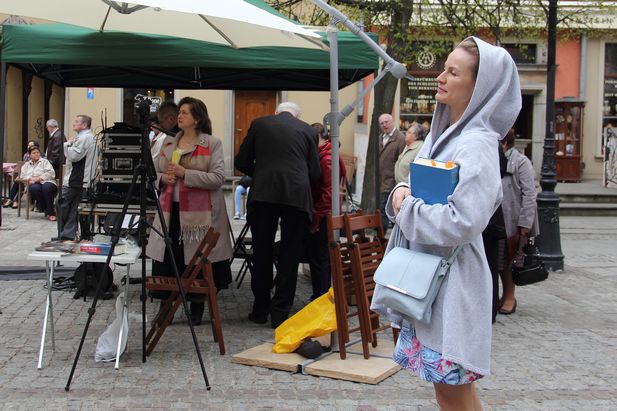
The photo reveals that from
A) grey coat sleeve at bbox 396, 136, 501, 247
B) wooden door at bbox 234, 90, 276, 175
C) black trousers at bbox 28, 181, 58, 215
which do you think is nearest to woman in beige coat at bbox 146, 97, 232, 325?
grey coat sleeve at bbox 396, 136, 501, 247

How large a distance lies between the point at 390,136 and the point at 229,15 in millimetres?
8157

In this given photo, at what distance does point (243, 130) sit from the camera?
2395cm

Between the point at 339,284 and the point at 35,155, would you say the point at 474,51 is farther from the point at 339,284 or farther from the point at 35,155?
the point at 35,155

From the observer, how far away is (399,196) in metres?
3.25

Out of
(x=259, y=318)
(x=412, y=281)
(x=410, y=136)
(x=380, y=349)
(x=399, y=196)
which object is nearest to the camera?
(x=412, y=281)

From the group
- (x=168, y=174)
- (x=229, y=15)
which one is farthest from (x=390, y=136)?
(x=229, y=15)

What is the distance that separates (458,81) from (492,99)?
0.46 feet

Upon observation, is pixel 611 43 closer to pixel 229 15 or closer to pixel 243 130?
pixel 243 130

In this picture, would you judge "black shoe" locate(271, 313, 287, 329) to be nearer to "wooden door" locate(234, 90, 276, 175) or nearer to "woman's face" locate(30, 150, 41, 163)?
"woman's face" locate(30, 150, 41, 163)

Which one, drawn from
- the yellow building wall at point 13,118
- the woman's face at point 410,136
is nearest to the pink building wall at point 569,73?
the yellow building wall at point 13,118

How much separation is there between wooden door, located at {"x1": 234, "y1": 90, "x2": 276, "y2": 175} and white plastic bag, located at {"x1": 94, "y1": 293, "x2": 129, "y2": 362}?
58.5 feet

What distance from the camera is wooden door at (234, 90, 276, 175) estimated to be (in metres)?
23.9

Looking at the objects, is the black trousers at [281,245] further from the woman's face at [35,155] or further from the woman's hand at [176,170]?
the woman's face at [35,155]

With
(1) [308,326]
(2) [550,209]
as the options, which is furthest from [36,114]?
(1) [308,326]
